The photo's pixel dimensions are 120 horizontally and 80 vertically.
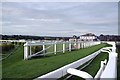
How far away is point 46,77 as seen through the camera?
3.85 m

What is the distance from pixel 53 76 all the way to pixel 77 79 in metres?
3.29

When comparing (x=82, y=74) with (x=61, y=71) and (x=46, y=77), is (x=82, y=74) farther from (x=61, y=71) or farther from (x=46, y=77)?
(x=61, y=71)

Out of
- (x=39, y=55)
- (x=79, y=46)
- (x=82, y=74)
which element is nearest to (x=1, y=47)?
(x=39, y=55)

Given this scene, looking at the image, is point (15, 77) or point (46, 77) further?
point (15, 77)

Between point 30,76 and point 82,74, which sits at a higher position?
point 82,74

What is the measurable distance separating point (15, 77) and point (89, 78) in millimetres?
4899

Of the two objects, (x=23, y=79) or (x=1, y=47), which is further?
(x=1, y=47)

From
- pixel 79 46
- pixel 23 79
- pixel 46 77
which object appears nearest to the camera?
pixel 46 77

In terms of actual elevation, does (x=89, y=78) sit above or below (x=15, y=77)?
above

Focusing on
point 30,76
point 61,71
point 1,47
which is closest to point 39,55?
point 1,47

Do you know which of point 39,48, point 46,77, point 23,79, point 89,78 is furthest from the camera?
point 39,48

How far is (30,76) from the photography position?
793cm

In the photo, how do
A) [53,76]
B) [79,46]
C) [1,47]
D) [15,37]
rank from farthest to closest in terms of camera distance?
[15,37], [79,46], [1,47], [53,76]

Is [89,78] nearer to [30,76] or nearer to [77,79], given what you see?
[77,79]
